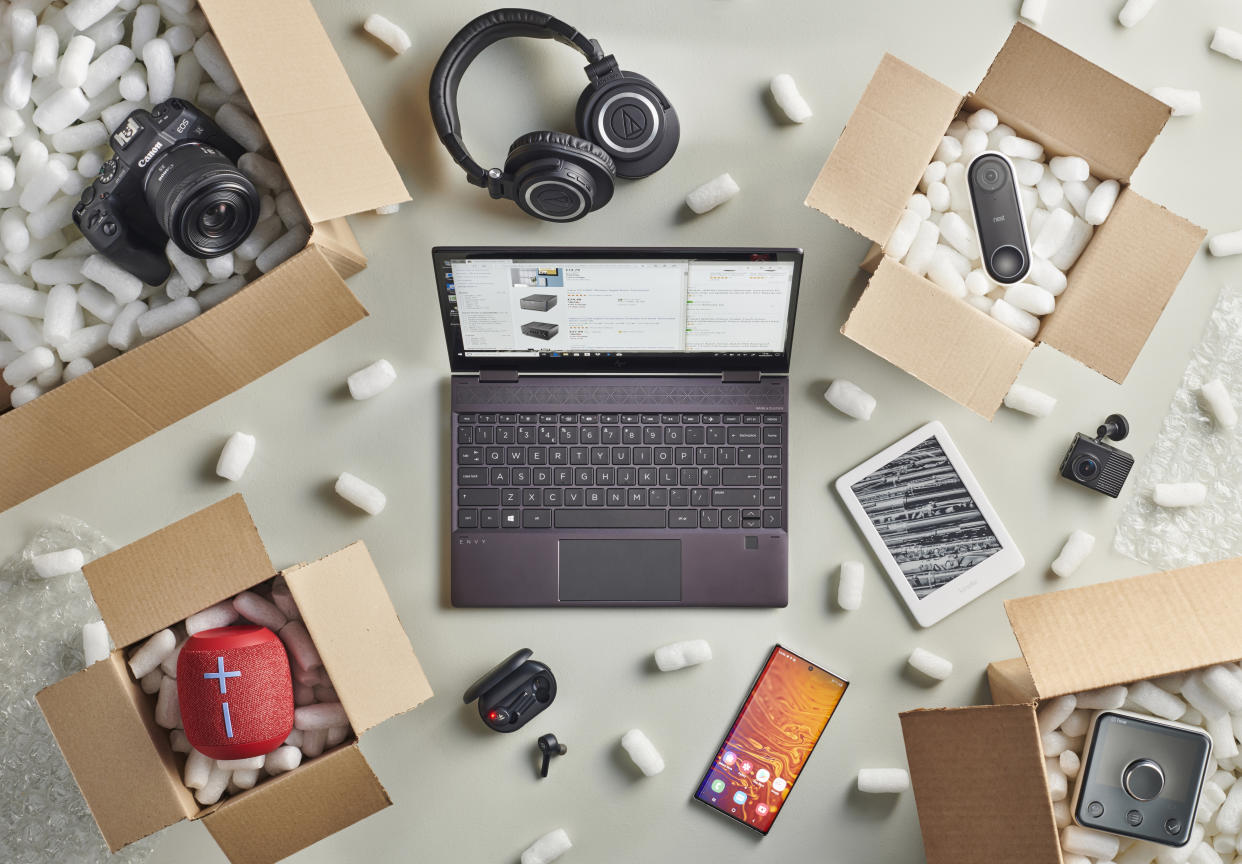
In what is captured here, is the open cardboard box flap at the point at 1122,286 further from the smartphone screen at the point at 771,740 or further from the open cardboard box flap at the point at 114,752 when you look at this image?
the open cardboard box flap at the point at 114,752

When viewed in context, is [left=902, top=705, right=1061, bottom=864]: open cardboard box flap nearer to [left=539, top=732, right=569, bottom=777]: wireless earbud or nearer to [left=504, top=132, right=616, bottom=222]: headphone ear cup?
[left=539, top=732, right=569, bottom=777]: wireless earbud

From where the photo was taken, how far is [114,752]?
3.29 feet

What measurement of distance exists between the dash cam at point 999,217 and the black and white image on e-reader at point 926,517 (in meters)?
0.29

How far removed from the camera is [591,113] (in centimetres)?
121

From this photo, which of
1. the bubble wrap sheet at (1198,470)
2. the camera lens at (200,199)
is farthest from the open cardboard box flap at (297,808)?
the bubble wrap sheet at (1198,470)

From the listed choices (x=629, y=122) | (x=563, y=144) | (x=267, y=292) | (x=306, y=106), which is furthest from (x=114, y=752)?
(x=629, y=122)

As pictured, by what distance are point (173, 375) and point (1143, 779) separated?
4.07 ft

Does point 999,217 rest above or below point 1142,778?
above

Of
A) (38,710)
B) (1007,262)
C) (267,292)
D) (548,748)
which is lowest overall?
(38,710)

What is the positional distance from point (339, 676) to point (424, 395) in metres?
0.44

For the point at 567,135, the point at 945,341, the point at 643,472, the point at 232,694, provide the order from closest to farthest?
the point at 232,694, the point at 945,341, the point at 567,135, the point at 643,472

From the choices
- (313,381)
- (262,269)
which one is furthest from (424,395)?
(262,269)

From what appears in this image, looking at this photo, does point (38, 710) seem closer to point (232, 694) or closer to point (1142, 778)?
point (232, 694)

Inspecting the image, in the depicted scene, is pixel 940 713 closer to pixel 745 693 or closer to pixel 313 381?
pixel 745 693
